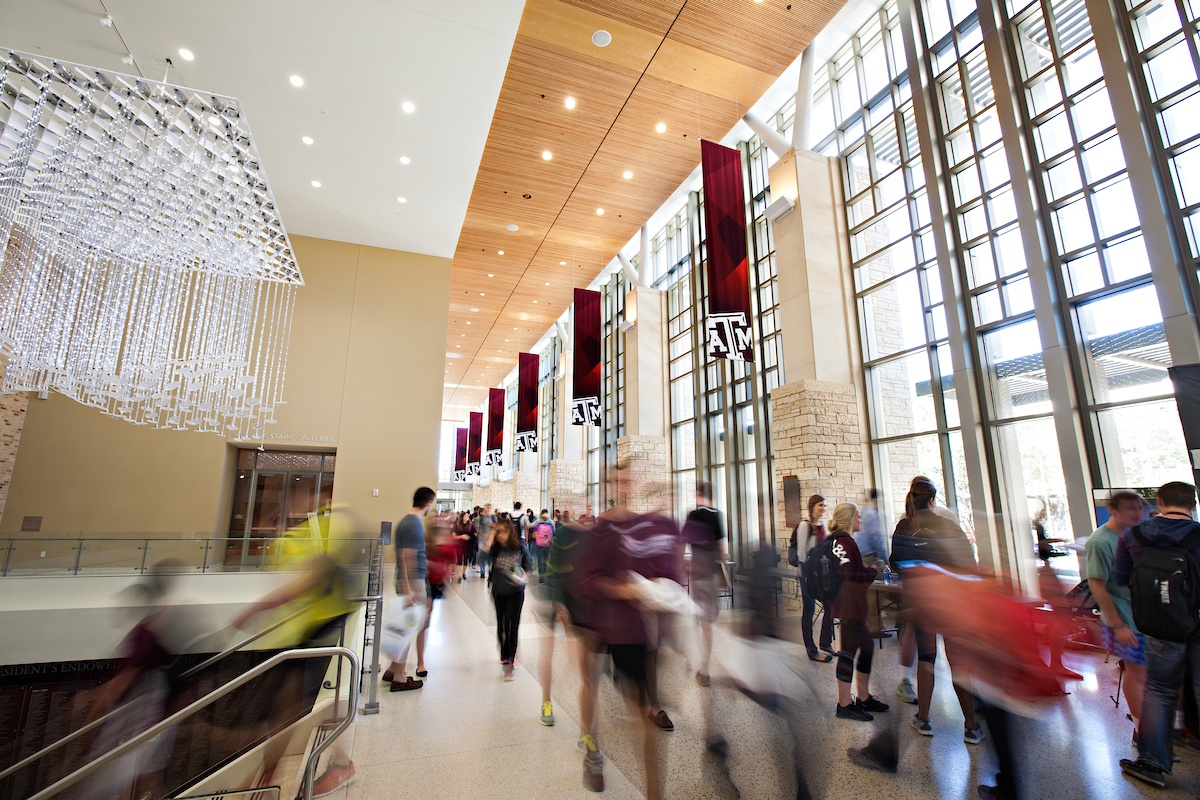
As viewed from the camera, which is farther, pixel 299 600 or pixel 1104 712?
pixel 1104 712

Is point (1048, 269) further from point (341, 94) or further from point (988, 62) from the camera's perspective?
point (341, 94)

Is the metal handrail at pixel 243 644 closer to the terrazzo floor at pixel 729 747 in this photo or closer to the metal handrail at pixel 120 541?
the terrazzo floor at pixel 729 747

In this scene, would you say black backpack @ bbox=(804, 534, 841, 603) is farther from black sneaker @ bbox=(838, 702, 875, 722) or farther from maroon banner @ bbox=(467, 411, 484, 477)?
maroon banner @ bbox=(467, 411, 484, 477)

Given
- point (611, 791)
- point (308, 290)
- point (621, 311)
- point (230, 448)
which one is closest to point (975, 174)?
point (611, 791)

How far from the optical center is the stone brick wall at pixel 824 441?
8.77 metres

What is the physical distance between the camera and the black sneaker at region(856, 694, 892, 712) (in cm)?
371

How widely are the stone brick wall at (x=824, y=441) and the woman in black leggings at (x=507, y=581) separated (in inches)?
221

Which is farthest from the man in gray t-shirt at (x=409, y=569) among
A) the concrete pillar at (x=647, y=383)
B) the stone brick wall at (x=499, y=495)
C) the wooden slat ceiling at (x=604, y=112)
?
the stone brick wall at (x=499, y=495)

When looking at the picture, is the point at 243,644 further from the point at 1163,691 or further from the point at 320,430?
the point at 320,430

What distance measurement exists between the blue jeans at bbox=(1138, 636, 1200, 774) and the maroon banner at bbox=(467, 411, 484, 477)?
101ft

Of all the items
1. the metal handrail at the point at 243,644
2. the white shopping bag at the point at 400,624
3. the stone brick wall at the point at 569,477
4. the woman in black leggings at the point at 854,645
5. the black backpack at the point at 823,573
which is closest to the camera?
the metal handrail at the point at 243,644

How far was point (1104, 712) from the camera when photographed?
3.74 meters

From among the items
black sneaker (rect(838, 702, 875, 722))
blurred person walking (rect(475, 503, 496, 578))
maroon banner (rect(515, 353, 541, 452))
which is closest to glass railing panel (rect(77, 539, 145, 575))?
blurred person walking (rect(475, 503, 496, 578))

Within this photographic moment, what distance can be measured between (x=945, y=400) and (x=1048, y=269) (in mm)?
2130
